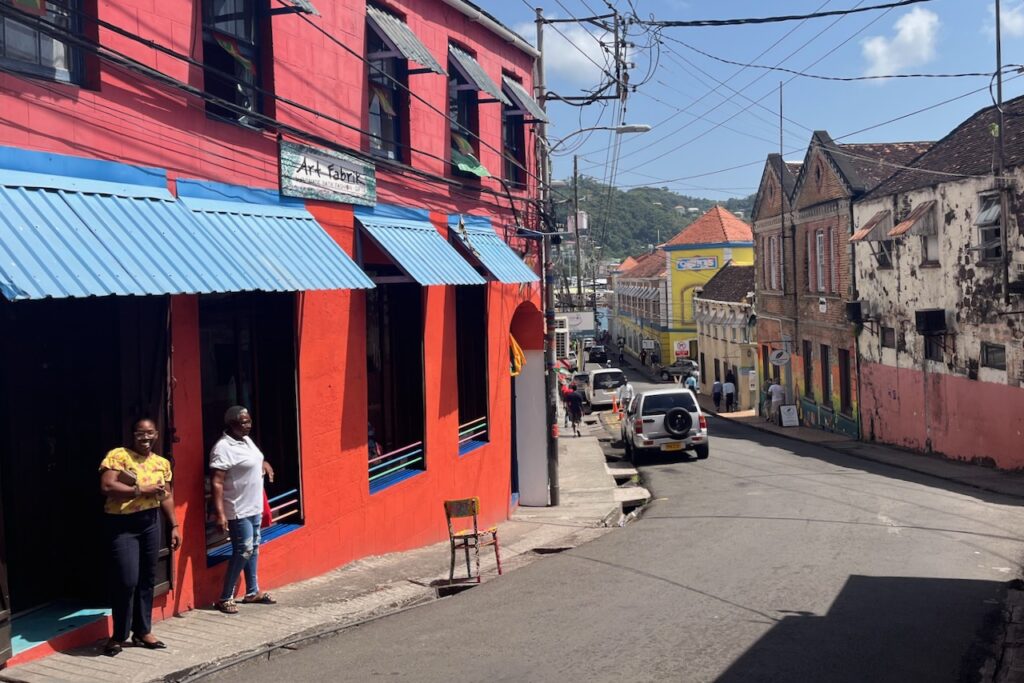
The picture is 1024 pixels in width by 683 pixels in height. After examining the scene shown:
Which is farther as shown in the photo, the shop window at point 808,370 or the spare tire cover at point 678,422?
the shop window at point 808,370

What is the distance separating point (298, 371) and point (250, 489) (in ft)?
5.44

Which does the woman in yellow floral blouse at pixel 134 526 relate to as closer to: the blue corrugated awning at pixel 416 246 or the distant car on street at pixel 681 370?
the blue corrugated awning at pixel 416 246

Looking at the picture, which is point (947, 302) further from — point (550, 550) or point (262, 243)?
point (262, 243)

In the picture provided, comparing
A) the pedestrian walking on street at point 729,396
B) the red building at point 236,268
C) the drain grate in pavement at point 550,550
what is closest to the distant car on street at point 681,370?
the pedestrian walking on street at point 729,396

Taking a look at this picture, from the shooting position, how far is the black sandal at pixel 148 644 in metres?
7.06

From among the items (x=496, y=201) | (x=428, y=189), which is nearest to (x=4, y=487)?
(x=428, y=189)

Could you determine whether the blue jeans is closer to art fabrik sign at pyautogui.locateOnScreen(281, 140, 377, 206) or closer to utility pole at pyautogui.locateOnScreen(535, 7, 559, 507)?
art fabrik sign at pyautogui.locateOnScreen(281, 140, 377, 206)

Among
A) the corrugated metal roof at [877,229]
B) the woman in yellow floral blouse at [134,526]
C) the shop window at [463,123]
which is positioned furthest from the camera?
the corrugated metal roof at [877,229]

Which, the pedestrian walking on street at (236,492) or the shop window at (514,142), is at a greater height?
the shop window at (514,142)

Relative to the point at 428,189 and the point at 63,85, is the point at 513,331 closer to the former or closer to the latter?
the point at 428,189

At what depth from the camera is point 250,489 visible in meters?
8.25

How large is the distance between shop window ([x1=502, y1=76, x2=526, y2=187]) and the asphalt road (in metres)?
6.18

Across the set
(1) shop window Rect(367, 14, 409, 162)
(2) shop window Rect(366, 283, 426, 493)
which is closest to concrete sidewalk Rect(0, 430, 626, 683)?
(2) shop window Rect(366, 283, 426, 493)

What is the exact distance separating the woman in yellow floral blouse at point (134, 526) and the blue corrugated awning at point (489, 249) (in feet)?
22.9
